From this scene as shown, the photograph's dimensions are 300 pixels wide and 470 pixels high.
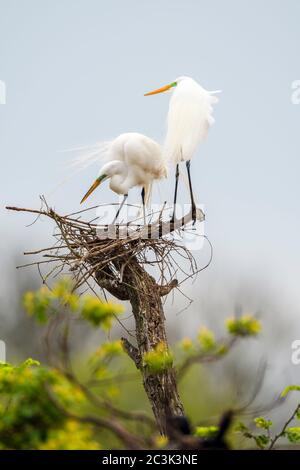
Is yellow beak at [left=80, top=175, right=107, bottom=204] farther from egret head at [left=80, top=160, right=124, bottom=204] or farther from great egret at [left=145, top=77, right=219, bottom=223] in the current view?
great egret at [left=145, top=77, right=219, bottom=223]

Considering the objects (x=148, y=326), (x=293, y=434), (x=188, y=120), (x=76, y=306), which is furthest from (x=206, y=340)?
(x=188, y=120)

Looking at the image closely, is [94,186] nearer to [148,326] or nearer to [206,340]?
[148,326]

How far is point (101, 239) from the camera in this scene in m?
4.88

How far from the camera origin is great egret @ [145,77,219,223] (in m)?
5.67

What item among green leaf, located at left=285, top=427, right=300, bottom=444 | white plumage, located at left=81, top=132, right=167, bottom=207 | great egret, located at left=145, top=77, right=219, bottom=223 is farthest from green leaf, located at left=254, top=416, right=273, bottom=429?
white plumage, located at left=81, top=132, right=167, bottom=207

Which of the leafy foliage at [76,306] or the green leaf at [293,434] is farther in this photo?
the green leaf at [293,434]

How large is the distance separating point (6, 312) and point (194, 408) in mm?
3708

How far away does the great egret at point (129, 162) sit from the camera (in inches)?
232

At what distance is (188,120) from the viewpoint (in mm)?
5656

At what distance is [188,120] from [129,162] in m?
0.58

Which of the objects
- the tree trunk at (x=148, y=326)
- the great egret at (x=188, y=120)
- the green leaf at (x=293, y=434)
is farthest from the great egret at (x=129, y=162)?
the green leaf at (x=293, y=434)

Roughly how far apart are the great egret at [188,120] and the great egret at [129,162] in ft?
0.75

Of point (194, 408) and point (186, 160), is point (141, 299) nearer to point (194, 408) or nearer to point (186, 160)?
point (186, 160)

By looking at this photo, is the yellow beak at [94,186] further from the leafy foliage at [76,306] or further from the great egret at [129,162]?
the leafy foliage at [76,306]
